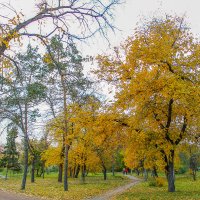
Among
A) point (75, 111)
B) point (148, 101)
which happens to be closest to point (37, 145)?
point (75, 111)

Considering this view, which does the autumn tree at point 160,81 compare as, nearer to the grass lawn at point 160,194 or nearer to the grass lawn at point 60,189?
the grass lawn at point 160,194

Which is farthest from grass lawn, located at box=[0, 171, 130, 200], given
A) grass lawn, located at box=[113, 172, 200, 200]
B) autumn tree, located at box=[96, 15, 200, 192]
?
autumn tree, located at box=[96, 15, 200, 192]

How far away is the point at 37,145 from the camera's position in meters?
42.6

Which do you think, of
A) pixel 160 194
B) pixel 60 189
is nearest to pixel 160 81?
pixel 160 194

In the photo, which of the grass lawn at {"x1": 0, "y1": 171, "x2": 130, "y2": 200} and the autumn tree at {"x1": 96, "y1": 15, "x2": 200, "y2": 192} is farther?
the grass lawn at {"x1": 0, "y1": 171, "x2": 130, "y2": 200}

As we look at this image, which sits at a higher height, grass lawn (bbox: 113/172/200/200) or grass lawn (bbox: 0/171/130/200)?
grass lawn (bbox: 113/172/200/200)

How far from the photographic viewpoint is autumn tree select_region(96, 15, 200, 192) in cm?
1627

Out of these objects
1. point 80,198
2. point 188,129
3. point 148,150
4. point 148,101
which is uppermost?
point 148,101

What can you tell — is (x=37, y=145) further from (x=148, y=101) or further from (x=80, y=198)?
(x=148, y=101)

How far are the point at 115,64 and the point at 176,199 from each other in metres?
9.31

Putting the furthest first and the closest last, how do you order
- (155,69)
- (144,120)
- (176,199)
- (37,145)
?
1. (37,145)
2. (144,120)
3. (155,69)
4. (176,199)

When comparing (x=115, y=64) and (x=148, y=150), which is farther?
(x=115, y=64)

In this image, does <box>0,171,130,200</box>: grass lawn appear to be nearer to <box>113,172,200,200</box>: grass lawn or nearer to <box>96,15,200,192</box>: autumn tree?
<box>113,172,200,200</box>: grass lawn

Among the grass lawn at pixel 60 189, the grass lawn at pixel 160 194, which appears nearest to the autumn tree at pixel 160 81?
the grass lawn at pixel 160 194
